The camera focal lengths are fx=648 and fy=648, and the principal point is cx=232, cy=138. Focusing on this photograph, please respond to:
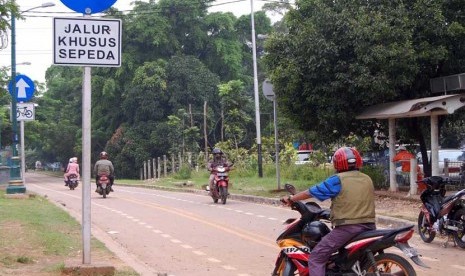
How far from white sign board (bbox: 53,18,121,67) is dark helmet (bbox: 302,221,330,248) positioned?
9.63 feet

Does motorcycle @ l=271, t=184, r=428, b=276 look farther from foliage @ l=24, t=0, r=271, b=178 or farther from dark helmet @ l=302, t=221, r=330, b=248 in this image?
foliage @ l=24, t=0, r=271, b=178

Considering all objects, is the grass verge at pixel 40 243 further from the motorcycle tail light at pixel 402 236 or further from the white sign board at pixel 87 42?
the motorcycle tail light at pixel 402 236

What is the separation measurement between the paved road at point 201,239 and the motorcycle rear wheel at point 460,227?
15cm

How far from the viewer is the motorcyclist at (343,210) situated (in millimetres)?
6320

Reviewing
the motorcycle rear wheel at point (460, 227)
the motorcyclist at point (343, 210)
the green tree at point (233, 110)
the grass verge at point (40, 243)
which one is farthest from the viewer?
the green tree at point (233, 110)

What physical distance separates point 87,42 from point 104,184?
54.7 feet

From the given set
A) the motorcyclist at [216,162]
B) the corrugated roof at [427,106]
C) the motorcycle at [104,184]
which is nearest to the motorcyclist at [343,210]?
the corrugated roof at [427,106]

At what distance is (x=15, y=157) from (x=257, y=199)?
28.5 feet

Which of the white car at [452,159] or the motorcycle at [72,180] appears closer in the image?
the white car at [452,159]

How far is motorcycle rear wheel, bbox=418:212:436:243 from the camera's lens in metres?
11.2

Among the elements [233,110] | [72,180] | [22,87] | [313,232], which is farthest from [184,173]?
[313,232]

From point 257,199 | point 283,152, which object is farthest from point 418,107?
point 283,152

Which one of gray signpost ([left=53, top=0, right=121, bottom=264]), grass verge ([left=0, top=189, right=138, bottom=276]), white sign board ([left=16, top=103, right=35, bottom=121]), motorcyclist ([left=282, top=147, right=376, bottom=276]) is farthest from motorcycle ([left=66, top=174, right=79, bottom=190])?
motorcyclist ([left=282, top=147, right=376, bottom=276])

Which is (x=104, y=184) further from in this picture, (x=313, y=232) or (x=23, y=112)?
(x=313, y=232)
